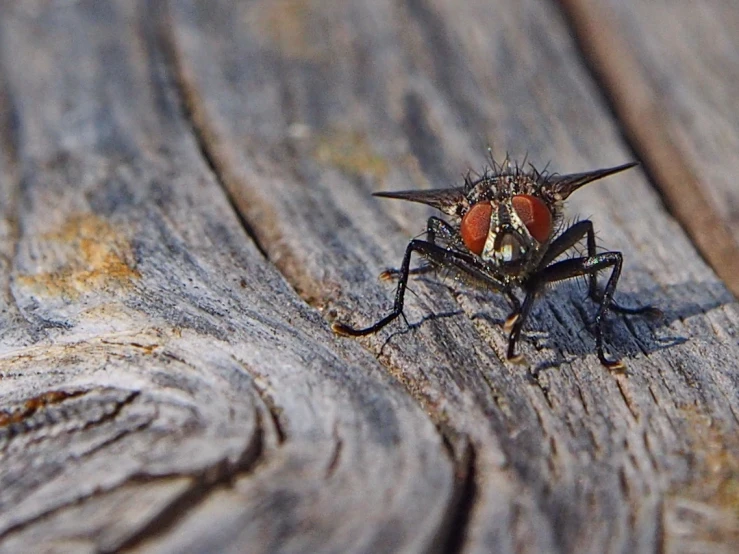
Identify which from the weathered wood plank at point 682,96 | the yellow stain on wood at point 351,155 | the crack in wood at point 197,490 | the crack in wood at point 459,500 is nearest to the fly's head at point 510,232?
the weathered wood plank at point 682,96

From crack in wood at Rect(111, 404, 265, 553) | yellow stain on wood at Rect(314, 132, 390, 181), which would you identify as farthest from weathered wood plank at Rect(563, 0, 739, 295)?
crack in wood at Rect(111, 404, 265, 553)

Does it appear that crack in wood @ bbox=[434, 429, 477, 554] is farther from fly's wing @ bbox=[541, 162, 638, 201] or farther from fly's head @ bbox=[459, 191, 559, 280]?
fly's wing @ bbox=[541, 162, 638, 201]

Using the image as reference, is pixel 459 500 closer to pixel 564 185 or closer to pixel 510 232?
pixel 510 232

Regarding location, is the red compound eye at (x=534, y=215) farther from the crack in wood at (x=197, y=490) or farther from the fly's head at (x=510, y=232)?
the crack in wood at (x=197, y=490)

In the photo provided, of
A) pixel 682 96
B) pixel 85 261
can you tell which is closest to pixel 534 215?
pixel 85 261

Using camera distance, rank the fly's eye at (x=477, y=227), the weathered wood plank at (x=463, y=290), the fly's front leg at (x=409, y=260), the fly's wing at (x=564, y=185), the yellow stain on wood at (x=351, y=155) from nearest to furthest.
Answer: the weathered wood plank at (x=463, y=290)
the fly's front leg at (x=409, y=260)
the fly's eye at (x=477, y=227)
the fly's wing at (x=564, y=185)
the yellow stain on wood at (x=351, y=155)

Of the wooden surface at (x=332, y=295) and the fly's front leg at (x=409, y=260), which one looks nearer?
the wooden surface at (x=332, y=295)

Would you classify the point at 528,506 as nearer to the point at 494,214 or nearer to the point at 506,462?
the point at 506,462
